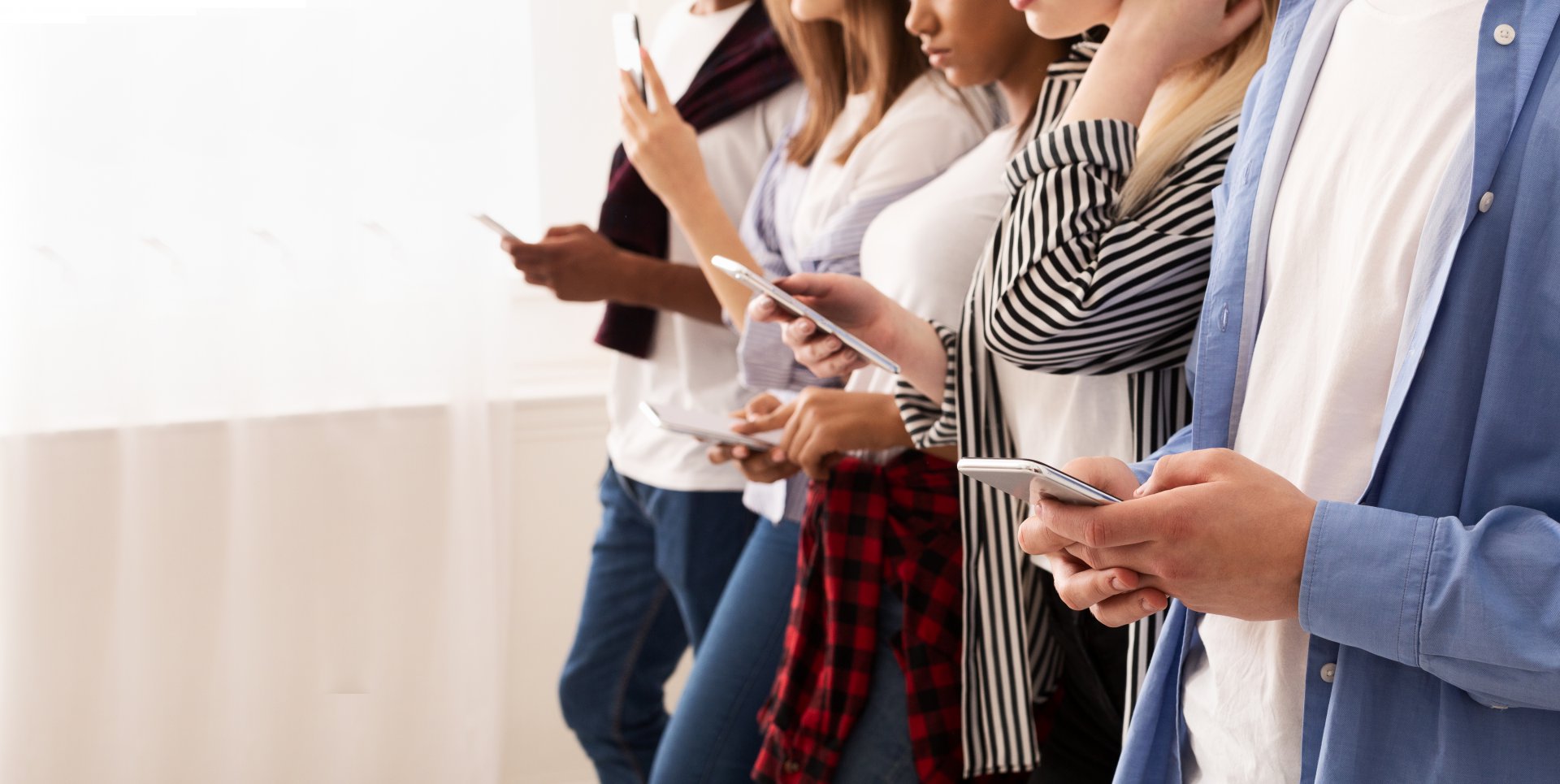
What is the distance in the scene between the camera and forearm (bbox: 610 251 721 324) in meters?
1.43

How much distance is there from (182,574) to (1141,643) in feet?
5.18

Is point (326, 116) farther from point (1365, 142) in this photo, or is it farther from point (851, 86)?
point (1365, 142)

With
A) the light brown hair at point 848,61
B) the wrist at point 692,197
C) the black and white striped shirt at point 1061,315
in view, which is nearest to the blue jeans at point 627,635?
the wrist at point 692,197

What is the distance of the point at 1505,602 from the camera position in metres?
0.49

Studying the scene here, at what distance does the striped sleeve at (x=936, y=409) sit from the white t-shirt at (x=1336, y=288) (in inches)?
13.3

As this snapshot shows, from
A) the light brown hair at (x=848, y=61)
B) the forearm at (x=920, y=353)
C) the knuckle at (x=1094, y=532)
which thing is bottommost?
the knuckle at (x=1094, y=532)

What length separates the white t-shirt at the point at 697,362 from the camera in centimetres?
145

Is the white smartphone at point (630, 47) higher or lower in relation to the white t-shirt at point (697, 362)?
higher

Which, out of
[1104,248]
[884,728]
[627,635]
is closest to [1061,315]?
[1104,248]

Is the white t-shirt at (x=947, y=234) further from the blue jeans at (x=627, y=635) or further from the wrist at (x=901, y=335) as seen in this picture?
the blue jeans at (x=627, y=635)

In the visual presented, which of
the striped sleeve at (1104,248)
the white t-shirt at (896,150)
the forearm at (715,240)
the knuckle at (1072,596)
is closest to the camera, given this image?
the knuckle at (1072,596)

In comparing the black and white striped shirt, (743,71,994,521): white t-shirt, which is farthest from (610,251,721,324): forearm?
the black and white striped shirt

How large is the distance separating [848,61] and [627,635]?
0.78 m

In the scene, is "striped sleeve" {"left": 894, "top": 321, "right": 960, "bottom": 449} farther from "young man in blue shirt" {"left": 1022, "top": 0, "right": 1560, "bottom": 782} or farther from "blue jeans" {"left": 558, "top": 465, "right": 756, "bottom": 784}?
"blue jeans" {"left": 558, "top": 465, "right": 756, "bottom": 784}
